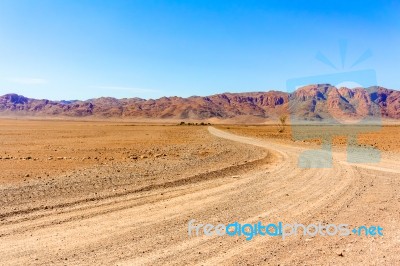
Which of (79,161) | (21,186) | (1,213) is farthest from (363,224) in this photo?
(79,161)

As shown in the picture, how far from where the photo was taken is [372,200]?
365 inches

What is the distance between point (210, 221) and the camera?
752 centimetres

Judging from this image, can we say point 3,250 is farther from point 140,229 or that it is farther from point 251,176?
point 251,176

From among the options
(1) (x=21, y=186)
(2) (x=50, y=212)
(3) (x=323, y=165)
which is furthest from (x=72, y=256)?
(3) (x=323, y=165)

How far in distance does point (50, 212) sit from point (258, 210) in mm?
5067

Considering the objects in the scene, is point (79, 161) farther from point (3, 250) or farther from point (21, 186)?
point (3, 250)

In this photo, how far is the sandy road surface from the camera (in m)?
5.72

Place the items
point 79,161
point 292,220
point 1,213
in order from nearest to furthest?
point 292,220
point 1,213
point 79,161

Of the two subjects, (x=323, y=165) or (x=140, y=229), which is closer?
(x=140, y=229)

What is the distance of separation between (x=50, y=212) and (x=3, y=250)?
226 centimetres

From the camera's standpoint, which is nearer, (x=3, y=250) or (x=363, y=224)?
(x=3, y=250)

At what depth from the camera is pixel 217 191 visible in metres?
10.4

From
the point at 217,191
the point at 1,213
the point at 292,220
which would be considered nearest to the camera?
the point at 292,220

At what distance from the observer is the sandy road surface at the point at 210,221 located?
5.72 m
